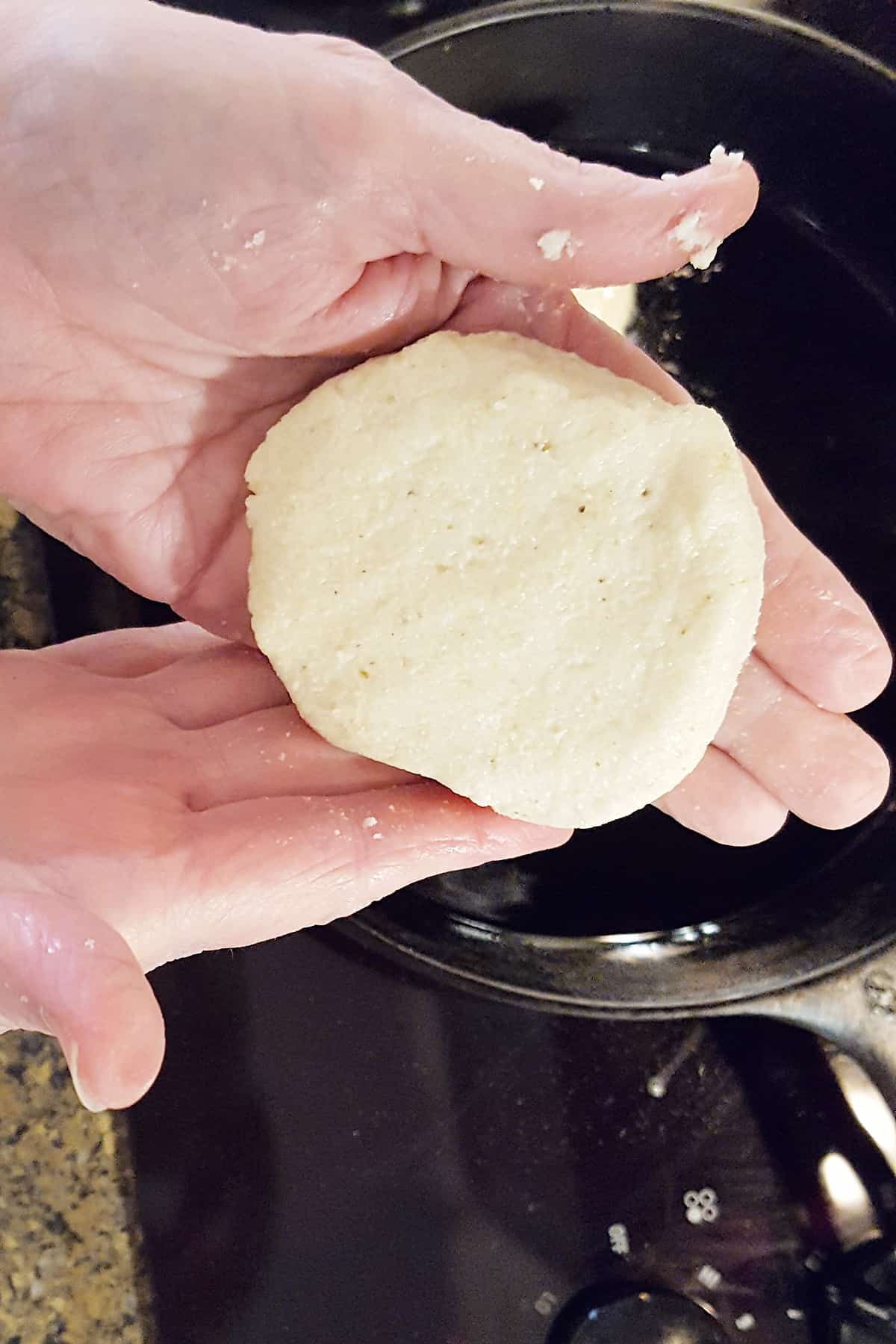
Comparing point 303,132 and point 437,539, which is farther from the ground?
point 303,132

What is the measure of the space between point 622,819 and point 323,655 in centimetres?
42

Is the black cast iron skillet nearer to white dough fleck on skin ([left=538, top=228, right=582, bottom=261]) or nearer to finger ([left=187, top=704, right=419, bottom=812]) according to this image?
finger ([left=187, top=704, right=419, bottom=812])

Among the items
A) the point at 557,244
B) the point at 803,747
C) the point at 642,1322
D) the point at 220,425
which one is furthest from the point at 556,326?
the point at 642,1322

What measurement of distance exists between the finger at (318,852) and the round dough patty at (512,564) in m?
0.05

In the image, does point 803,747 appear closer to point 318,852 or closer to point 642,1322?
point 318,852

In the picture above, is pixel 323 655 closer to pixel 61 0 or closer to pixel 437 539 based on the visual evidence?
pixel 437 539

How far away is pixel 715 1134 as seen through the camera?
99cm

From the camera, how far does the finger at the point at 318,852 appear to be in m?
0.67

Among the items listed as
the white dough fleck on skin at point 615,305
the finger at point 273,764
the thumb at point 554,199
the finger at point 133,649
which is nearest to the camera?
the thumb at point 554,199

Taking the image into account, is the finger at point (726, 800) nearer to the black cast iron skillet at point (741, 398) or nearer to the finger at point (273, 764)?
the black cast iron skillet at point (741, 398)

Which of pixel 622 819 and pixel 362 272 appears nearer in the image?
pixel 362 272

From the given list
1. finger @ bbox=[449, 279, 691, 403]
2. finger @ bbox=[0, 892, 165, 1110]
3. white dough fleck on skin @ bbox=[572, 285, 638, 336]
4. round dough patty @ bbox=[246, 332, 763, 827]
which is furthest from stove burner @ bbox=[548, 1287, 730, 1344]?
white dough fleck on skin @ bbox=[572, 285, 638, 336]

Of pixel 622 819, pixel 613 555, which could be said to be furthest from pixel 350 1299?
pixel 613 555

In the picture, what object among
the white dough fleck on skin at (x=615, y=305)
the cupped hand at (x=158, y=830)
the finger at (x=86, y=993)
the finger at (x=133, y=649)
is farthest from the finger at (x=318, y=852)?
the white dough fleck on skin at (x=615, y=305)
